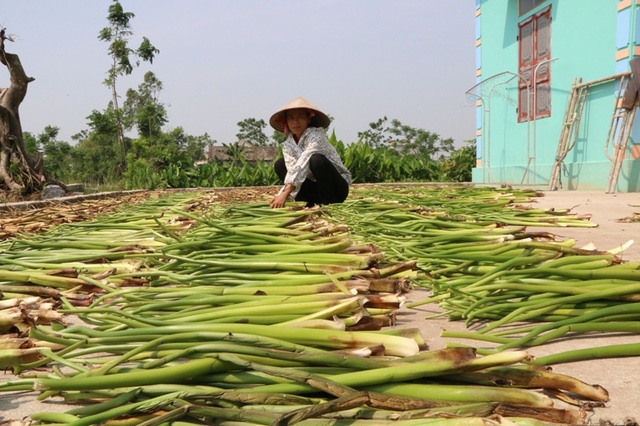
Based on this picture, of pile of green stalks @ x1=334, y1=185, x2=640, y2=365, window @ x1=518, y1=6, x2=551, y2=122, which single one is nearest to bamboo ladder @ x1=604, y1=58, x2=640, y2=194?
window @ x1=518, y1=6, x2=551, y2=122

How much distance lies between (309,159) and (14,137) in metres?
6.06

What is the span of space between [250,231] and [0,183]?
7269 millimetres

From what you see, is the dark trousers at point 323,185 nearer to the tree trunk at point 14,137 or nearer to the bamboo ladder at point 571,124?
the bamboo ladder at point 571,124

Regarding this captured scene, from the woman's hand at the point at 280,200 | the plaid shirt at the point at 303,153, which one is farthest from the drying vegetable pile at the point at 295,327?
the plaid shirt at the point at 303,153

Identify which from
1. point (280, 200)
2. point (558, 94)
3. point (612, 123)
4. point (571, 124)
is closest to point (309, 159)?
point (280, 200)

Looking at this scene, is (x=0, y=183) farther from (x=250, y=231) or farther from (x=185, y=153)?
(x=250, y=231)

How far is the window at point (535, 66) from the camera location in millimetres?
7871

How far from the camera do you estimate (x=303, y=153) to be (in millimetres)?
3631

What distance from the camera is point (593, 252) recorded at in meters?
1.65

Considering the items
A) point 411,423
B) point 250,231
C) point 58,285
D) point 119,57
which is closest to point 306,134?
point 250,231

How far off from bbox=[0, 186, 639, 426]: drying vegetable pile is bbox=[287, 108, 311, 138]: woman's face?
5.42 ft

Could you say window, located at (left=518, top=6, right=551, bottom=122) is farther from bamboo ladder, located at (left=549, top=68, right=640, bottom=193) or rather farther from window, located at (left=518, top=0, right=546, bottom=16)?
bamboo ladder, located at (left=549, top=68, right=640, bottom=193)

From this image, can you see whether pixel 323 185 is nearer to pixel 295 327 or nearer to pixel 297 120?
pixel 297 120

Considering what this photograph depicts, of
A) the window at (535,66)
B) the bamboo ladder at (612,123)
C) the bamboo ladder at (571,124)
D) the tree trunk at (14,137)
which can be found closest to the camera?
the bamboo ladder at (612,123)
